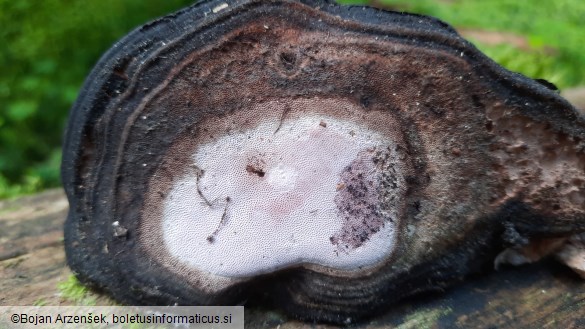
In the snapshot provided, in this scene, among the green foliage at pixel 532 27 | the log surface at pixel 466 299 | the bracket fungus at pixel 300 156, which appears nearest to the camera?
the bracket fungus at pixel 300 156

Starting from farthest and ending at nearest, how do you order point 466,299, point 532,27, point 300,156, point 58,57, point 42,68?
point 532,27 → point 58,57 → point 42,68 → point 466,299 → point 300,156

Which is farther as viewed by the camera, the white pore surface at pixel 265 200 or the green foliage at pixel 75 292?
the green foliage at pixel 75 292

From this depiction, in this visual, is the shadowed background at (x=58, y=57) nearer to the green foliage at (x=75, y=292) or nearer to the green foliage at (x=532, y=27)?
the green foliage at (x=532, y=27)

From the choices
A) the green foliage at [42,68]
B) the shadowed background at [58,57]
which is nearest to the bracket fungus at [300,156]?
the shadowed background at [58,57]

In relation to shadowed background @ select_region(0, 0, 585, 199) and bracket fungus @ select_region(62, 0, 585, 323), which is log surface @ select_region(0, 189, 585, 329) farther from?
shadowed background @ select_region(0, 0, 585, 199)

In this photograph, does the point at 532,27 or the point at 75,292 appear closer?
the point at 75,292

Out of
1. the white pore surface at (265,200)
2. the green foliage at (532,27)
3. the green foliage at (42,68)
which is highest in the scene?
the green foliage at (532,27)

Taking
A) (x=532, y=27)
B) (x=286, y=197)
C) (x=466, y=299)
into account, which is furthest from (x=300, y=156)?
(x=532, y=27)

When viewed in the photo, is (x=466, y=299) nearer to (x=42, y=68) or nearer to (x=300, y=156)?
(x=300, y=156)
